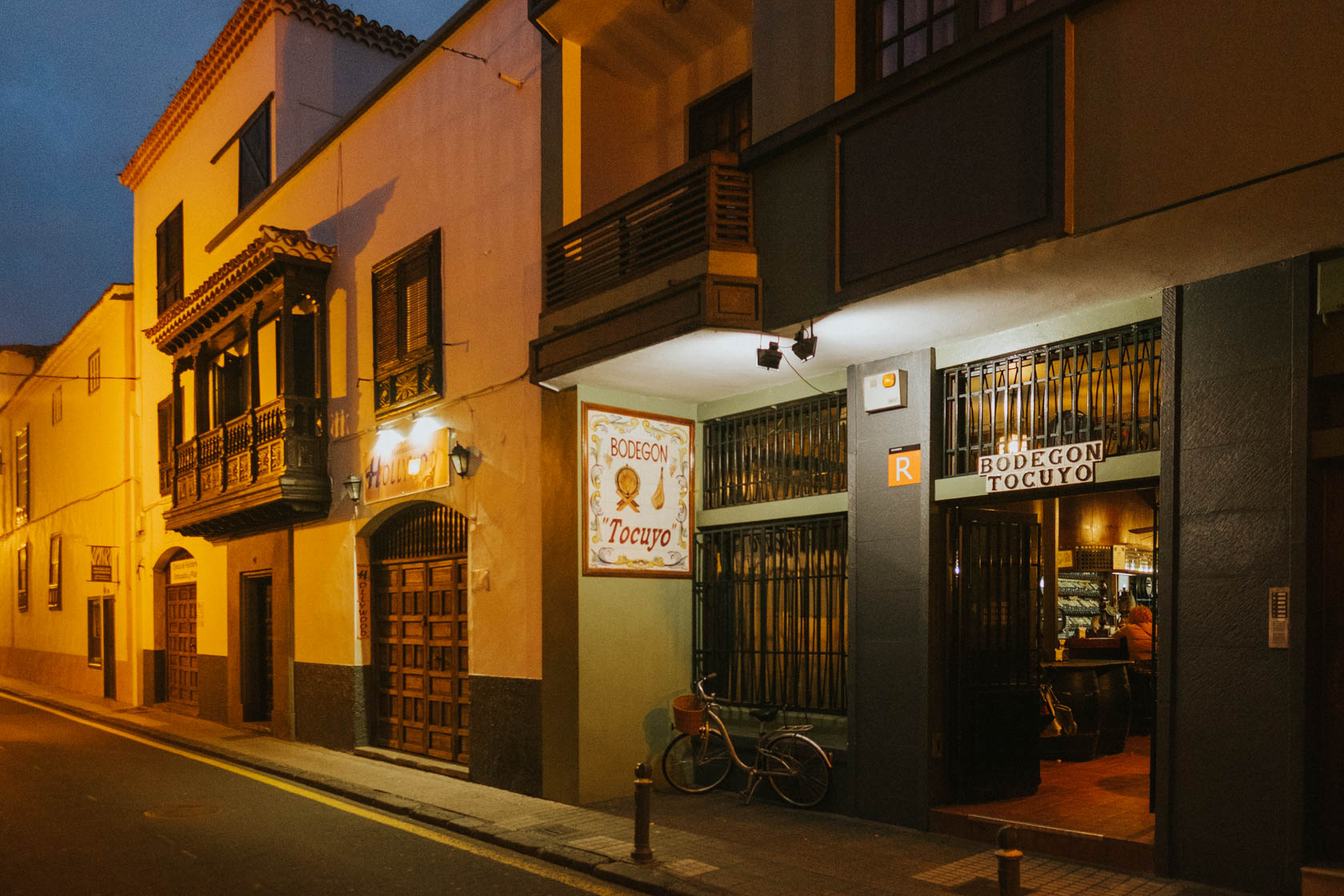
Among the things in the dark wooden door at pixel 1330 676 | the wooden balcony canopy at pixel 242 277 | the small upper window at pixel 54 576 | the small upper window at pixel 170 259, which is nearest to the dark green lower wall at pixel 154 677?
the wooden balcony canopy at pixel 242 277

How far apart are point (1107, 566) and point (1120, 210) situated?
9.72m

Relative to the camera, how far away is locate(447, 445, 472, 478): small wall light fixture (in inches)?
490

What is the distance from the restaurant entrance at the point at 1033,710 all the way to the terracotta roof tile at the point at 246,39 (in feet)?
51.3

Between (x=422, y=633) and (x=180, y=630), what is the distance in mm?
10959

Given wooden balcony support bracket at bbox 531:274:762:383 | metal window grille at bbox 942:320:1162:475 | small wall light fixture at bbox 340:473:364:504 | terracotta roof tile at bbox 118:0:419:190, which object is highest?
terracotta roof tile at bbox 118:0:419:190

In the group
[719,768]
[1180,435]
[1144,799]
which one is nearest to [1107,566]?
[1144,799]

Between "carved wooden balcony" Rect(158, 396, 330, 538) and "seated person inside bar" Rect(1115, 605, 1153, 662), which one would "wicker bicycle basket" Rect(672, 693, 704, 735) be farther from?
"carved wooden balcony" Rect(158, 396, 330, 538)

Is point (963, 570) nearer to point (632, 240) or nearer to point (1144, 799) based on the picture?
point (1144, 799)

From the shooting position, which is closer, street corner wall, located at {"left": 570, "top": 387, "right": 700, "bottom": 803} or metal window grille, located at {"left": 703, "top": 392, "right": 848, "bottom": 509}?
metal window grille, located at {"left": 703, "top": 392, "right": 848, "bottom": 509}

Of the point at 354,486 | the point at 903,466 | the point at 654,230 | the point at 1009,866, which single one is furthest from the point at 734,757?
the point at 354,486

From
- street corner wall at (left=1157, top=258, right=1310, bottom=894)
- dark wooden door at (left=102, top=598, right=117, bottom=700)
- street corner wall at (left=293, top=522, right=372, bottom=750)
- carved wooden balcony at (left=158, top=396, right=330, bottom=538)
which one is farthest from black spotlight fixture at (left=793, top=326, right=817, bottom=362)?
dark wooden door at (left=102, top=598, right=117, bottom=700)

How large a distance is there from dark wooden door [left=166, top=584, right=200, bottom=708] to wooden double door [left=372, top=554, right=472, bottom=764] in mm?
8608

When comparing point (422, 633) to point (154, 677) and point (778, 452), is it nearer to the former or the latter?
point (778, 452)

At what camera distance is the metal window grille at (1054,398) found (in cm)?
795
